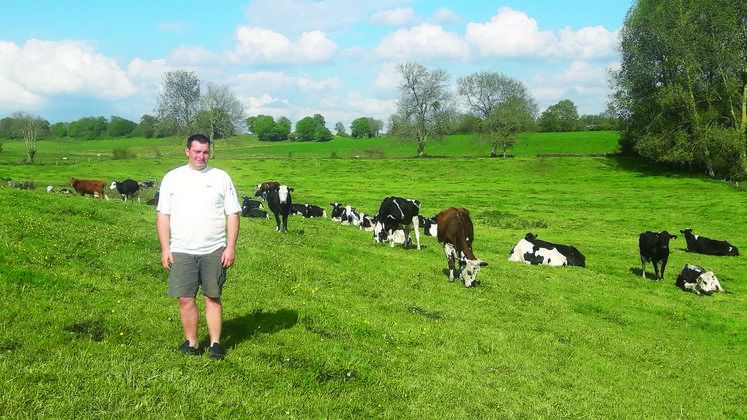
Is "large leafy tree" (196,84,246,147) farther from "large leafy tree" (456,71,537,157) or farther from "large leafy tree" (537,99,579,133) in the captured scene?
"large leafy tree" (537,99,579,133)

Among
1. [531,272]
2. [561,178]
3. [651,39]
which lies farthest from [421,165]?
[531,272]

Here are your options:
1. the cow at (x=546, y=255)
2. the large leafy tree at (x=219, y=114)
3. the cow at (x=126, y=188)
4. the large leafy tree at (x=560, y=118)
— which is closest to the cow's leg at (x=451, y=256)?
the cow at (x=546, y=255)

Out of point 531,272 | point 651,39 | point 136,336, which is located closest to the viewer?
point 136,336

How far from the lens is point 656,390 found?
8.00 metres

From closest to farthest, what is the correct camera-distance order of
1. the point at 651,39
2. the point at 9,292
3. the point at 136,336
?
the point at 136,336 < the point at 9,292 < the point at 651,39

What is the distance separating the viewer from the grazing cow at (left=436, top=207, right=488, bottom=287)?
44.8ft

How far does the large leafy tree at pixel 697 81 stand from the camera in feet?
164

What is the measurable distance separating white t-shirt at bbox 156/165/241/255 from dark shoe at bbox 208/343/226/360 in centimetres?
131

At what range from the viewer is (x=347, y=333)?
8.38 metres

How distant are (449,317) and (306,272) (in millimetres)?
3966

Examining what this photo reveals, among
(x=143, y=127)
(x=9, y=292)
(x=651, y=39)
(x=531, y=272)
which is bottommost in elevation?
(x=531, y=272)

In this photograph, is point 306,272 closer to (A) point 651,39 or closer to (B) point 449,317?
(B) point 449,317

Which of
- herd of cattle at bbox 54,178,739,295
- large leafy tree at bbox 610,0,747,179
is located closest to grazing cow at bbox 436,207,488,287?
herd of cattle at bbox 54,178,739,295

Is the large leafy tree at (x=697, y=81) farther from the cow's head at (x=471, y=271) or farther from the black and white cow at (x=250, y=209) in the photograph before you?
the cow's head at (x=471, y=271)
